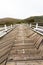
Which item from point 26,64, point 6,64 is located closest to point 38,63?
point 26,64

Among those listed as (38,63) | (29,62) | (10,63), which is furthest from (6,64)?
(38,63)

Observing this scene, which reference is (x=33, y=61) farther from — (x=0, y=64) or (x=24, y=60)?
(x=0, y=64)

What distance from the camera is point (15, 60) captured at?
3.86 meters

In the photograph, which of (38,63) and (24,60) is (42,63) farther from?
(24,60)

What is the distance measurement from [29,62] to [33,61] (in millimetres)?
164

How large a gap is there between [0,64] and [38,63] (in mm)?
1201

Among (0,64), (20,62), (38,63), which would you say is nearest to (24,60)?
(20,62)

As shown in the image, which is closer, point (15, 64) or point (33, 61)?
point (15, 64)

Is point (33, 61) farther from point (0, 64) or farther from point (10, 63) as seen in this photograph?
point (0, 64)

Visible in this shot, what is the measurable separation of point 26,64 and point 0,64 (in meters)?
0.82

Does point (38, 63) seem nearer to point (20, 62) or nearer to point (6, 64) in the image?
point (20, 62)

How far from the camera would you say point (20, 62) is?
12.1ft

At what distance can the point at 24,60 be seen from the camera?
12.7 feet

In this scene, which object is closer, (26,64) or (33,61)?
(26,64)
